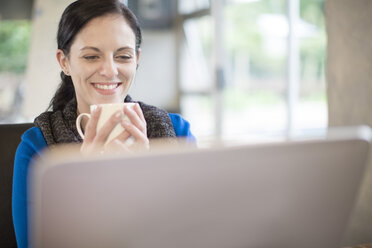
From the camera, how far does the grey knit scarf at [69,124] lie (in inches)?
51.9

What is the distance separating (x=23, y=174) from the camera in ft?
3.75

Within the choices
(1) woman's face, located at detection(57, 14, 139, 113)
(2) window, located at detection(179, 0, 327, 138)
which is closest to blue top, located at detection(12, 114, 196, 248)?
(1) woman's face, located at detection(57, 14, 139, 113)

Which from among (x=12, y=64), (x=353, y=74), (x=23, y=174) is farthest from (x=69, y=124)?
(x=12, y=64)

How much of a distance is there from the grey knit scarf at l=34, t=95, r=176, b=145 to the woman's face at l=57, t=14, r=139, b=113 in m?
0.11

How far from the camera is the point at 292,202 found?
1.97 ft

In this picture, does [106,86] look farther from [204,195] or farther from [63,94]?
[204,195]

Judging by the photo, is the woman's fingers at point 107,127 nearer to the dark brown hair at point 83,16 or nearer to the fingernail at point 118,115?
the fingernail at point 118,115

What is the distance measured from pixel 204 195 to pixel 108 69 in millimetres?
783

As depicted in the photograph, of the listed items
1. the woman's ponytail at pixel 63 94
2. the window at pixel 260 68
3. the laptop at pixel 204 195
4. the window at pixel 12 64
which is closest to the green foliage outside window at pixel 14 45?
the window at pixel 12 64

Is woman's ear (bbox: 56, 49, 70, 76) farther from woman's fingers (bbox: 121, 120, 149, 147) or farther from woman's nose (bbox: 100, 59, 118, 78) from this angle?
woman's fingers (bbox: 121, 120, 149, 147)

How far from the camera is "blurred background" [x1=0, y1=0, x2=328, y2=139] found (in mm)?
4586

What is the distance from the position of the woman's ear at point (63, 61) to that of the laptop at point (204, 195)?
2.82 ft

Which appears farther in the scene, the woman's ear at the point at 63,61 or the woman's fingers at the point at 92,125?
the woman's ear at the point at 63,61

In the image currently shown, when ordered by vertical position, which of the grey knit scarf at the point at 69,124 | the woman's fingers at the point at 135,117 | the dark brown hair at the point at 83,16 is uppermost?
the dark brown hair at the point at 83,16
